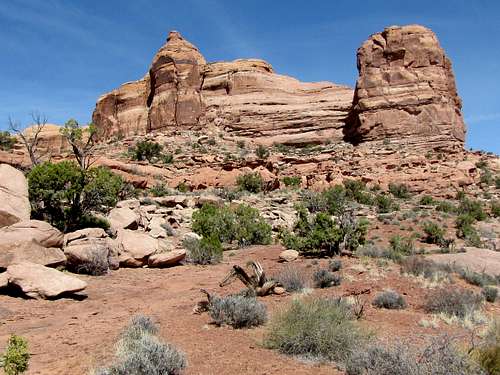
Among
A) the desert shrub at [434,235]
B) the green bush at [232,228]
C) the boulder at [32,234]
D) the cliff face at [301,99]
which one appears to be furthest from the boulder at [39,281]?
the cliff face at [301,99]

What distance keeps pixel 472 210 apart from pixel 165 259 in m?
23.2

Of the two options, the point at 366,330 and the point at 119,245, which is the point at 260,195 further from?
the point at 366,330

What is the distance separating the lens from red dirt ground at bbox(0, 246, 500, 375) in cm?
573

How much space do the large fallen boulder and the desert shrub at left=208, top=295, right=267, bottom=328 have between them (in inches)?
239

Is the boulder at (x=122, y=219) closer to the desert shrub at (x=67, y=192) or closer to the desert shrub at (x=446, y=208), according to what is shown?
the desert shrub at (x=67, y=192)

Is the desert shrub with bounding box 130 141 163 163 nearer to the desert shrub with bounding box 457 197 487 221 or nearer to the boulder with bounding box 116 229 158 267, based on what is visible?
the desert shrub with bounding box 457 197 487 221

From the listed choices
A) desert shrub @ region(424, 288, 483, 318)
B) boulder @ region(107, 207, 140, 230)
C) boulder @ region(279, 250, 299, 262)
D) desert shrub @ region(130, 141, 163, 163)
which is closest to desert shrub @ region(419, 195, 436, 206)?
boulder @ region(279, 250, 299, 262)

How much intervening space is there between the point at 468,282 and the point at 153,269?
9.16 metres

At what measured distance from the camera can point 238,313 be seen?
24.3ft

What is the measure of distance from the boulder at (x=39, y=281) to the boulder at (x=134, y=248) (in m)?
3.64

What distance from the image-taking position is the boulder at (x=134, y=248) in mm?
13929

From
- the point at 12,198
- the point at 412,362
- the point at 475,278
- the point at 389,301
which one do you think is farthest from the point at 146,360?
the point at 12,198

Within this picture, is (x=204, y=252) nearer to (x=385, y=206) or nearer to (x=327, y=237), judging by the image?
(x=327, y=237)

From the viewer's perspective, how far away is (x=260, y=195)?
32750mm
